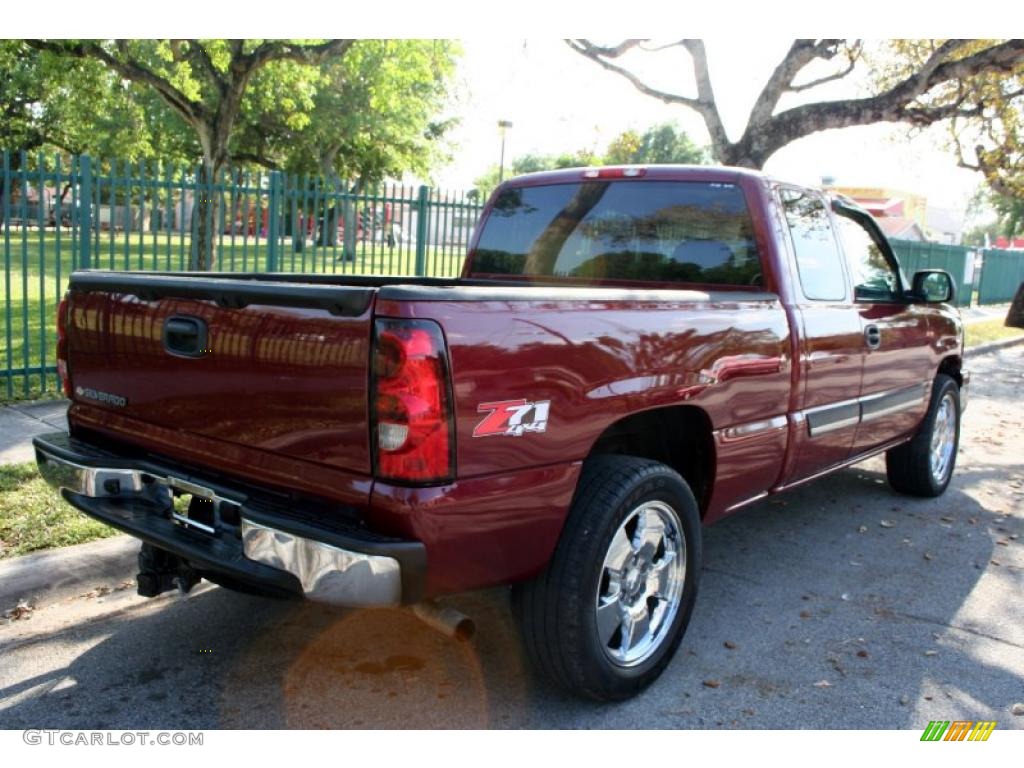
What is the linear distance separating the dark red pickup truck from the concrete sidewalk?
248 cm

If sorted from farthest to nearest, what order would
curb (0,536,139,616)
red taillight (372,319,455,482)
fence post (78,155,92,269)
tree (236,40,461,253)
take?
tree (236,40,461,253)
fence post (78,155,92,269)
curb (0,536,139,616)
red taillight (372,319,455,482)

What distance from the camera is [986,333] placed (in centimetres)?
1788

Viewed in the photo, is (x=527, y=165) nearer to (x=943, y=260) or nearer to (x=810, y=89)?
(x=943, y=260)

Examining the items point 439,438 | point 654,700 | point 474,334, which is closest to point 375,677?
point 654,700

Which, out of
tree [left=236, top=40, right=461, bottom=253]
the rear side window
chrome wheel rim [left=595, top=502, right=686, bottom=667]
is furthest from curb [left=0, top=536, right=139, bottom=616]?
tree [left=236, top=40, right=461, bottom=253]

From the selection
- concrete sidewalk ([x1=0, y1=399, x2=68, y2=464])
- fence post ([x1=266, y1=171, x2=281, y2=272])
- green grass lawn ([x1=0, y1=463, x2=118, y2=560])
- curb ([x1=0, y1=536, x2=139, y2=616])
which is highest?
fence post ([x1=266, y1=171, x2=281, y2=272])

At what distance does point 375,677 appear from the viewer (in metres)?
3.29

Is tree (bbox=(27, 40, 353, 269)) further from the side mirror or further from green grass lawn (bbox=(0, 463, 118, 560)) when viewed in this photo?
the side mirror

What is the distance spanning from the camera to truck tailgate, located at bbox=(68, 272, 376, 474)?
2.49 metres

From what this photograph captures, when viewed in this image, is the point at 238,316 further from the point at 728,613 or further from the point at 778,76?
the point at 778,76

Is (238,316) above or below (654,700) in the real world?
above

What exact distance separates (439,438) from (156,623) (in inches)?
79.0

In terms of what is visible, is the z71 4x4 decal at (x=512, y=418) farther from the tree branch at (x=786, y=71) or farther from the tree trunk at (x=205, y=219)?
the tree branch at (x=786, y=71)

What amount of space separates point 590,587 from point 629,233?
201 cm
